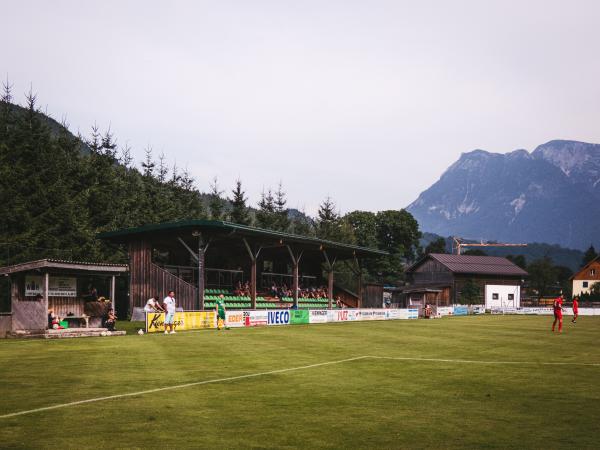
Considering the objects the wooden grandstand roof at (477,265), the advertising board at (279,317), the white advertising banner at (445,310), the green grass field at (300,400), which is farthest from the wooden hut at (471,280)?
the green grass field at (300,400)

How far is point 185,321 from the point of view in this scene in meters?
31.8

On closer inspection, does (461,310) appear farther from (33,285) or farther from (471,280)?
(33,285)

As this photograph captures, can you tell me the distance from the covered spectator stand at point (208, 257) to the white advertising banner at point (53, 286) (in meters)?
8.54

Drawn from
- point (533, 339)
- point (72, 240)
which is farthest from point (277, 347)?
point (72, 240)

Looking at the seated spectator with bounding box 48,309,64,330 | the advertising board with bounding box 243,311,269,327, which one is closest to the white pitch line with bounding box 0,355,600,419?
the seated spectator with bounding box 48,309,64,330

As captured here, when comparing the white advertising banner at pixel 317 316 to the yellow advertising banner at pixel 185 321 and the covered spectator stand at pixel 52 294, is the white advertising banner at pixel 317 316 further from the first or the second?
the covered spectator stand at pixel 52 294

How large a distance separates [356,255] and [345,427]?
49.8m

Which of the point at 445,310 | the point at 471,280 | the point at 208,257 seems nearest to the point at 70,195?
the point at 208,257

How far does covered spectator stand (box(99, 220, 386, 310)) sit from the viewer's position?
39.3m

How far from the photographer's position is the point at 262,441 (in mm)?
7793

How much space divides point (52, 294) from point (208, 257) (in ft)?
65.7

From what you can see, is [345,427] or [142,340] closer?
[345,427]

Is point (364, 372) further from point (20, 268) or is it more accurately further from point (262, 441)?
point (20, 268)

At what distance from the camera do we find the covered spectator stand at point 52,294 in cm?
2705
